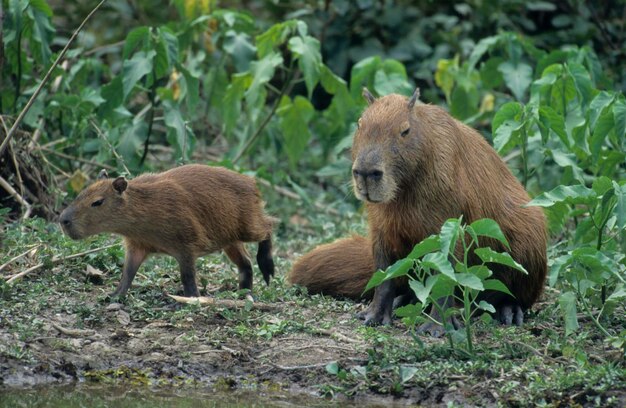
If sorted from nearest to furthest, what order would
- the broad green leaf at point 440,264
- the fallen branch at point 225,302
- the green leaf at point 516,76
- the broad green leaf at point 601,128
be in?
the broad green leaf at point 440,264 → the fallen branch at point 225,302 → the broad green leaf at point 601,128 → the green leaf at point 516,76

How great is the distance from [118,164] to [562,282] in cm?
302

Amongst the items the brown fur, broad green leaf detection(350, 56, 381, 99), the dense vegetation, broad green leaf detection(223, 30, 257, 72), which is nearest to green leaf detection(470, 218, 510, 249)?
the dense vegetation

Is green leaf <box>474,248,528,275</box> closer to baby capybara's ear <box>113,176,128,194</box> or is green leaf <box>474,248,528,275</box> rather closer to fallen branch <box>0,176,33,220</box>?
baby capybara's ear <box>113,176,128,194</box>

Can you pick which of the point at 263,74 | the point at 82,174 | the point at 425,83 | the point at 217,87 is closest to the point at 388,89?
the point at 263,74

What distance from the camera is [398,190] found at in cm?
569

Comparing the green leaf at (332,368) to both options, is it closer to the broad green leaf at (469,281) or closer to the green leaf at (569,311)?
the broad green leaf at (469,281)

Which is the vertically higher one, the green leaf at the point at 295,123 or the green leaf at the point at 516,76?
the green leaf at the point at 516,76

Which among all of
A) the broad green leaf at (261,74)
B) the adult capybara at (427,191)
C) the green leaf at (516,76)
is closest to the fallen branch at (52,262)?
the adult capybara at (427,191)

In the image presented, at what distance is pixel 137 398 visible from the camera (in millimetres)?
4879

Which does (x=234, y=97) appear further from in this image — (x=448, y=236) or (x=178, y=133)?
(x=448, y=236)

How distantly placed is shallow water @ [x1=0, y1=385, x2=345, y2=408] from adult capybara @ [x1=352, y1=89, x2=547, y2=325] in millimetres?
1007

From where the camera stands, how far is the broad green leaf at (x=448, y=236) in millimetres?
4770

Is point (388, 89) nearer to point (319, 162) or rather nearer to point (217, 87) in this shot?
point (217, 87)

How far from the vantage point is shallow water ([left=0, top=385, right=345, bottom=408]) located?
477cm
